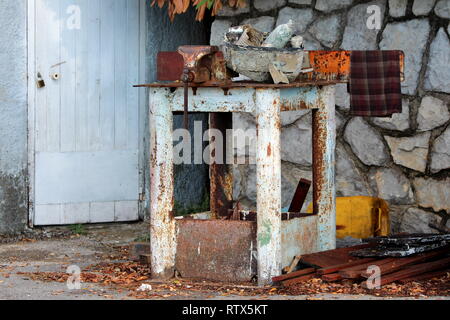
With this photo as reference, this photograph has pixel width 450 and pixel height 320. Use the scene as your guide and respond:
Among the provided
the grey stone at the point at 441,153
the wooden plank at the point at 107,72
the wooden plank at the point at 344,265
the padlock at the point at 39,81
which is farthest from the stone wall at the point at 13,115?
the grey stone at the point at 441,153

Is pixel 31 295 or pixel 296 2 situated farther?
pixel 296 2

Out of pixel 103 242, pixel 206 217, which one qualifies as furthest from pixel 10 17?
pixel 206 217

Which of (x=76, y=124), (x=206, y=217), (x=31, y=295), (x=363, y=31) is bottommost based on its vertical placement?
(x=31, y=295)

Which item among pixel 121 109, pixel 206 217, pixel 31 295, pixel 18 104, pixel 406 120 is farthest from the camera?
pixel 121 109

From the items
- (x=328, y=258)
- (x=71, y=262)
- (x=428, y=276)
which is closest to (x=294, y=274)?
(x=328, y=258)

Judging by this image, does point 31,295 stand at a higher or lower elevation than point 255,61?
lower

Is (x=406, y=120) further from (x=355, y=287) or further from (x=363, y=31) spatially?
(x=355, y=287)

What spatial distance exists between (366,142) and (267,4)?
1423mm

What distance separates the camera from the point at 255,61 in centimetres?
521

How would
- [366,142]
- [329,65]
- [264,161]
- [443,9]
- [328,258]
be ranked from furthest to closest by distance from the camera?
1. [366,142]
2. [443,9]
3. [329,65]
4. [328,258]
5. [264,161]

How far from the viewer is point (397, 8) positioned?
6793 millimetres

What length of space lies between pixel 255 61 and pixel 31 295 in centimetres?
185

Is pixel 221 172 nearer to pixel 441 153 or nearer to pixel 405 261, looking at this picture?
pixel 405 261

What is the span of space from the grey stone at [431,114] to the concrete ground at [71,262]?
203 centimetres
